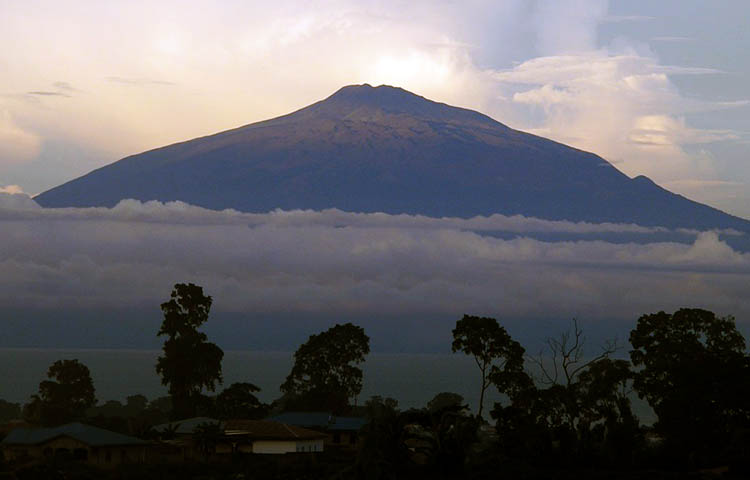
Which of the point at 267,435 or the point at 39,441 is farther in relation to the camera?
the point at 267,435

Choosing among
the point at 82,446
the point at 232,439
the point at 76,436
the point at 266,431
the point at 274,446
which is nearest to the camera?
the point at 82,446

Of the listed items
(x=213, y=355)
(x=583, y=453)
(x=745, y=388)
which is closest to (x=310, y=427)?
(x=213, y=355)

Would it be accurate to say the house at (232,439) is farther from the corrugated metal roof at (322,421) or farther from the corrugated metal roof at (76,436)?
the corrugated metal roof at (322,421)

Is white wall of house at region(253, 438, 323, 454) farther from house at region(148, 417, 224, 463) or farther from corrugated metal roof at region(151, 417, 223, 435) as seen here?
corrugated metal roof at region(151, 417, 223, 435)

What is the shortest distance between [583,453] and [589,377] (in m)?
13.7

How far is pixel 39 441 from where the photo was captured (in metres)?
100

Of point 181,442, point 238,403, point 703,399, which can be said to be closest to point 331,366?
point 238,403

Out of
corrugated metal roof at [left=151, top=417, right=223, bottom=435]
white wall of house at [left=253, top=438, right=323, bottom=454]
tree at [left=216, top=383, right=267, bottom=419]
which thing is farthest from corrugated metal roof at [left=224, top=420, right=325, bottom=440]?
tree at [left=216, top=383, right=267, bottom=419]

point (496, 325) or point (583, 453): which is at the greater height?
point (496, 325)

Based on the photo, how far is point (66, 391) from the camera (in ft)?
474

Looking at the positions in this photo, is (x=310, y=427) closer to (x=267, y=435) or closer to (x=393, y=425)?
(x=267, y=435)

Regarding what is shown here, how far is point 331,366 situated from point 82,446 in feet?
138

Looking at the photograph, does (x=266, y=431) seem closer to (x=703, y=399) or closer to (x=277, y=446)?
(x=277, y=446)

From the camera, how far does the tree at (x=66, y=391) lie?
141125 mm
